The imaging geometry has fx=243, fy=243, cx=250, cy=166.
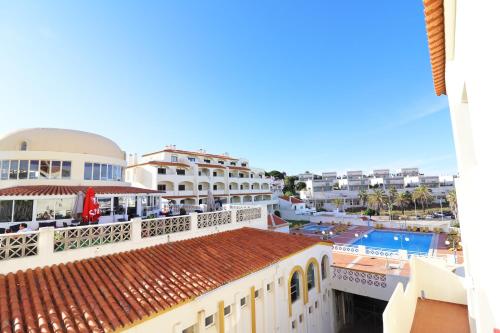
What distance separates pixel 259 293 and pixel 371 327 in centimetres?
1368

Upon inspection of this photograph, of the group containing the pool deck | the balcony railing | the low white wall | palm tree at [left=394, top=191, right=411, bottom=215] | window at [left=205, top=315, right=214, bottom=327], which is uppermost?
the balcony railing

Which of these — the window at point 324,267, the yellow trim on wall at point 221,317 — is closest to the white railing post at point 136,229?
the yellow trim on wall at point 221,317

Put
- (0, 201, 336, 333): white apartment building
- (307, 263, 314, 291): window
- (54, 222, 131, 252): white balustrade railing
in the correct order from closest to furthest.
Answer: (0, 201, 336, 333): white apartment building
(54, 222, 131, 252): white balustrade railing
(307, 263, 314, 291): window

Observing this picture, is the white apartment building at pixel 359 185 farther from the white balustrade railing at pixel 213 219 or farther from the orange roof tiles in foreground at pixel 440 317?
the white balustrade railing at pixel 213 219

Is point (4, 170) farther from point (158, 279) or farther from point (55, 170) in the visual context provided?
point (158, 279)

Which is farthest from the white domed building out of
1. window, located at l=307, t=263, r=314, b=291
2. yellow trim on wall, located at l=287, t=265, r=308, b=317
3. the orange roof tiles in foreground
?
the orange roof tiles in foreground

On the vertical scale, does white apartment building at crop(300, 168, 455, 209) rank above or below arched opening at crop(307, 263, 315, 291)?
above

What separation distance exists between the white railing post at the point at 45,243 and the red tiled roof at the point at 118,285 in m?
0.41

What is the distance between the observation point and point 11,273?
7.23 metres

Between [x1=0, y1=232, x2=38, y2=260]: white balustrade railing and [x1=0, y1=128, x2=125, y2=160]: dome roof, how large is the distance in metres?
12.7

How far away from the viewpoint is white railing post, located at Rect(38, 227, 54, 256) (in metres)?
7.84

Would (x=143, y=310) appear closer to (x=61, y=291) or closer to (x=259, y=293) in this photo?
(x=61, y=291)

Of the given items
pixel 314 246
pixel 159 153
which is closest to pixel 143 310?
pixel 314 246

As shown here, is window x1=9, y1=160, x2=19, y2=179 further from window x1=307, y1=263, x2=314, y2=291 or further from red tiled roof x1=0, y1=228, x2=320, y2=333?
window x1=307, y1=263, x2=314, y2=291
